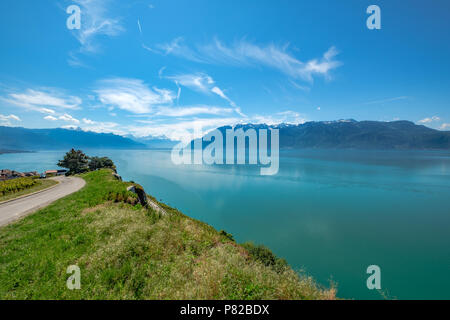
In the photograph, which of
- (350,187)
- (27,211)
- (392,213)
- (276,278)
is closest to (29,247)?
(27,211)

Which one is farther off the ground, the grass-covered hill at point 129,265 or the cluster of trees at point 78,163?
the cluster of trees at point 78,163

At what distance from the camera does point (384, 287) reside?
2356cm

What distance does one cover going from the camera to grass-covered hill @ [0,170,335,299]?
19.7ft

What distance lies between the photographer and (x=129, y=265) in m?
7.18

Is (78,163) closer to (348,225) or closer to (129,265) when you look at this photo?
(129,265)

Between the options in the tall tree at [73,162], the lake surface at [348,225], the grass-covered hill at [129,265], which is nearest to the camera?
the grass-covered hill at [129,265]

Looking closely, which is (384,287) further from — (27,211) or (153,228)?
(27,211)

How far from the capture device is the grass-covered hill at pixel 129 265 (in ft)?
19.7

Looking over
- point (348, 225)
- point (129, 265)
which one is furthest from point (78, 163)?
point (348, 225)

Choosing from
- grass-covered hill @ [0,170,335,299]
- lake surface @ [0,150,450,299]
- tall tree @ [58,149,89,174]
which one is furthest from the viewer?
tall tree @ [58,149,89,174]

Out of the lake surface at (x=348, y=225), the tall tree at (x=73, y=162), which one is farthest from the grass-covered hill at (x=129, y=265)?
the tall tree at (x=73, y=162)

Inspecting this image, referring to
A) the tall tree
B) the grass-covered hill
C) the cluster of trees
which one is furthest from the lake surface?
the tall tree

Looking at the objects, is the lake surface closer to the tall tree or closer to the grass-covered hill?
the grass-covered hill

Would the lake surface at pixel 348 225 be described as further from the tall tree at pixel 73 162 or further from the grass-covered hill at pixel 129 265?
the tall tree at pixel 73 162
